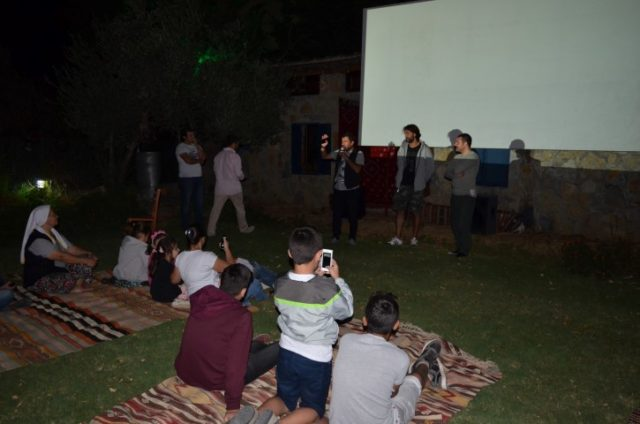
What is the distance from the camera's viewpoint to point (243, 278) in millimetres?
3643

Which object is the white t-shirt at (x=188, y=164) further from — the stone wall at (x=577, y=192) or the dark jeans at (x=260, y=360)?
the stone wall at (x=577, y=192)

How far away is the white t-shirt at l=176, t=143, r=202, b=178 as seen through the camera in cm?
888

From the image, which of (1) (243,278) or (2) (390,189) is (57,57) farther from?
(1) (243,278)

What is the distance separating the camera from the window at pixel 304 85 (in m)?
13.2

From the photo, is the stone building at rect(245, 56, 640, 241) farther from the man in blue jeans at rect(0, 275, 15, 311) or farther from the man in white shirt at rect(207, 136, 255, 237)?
the man in blue jeans at rect(0, 275, 15, 311)

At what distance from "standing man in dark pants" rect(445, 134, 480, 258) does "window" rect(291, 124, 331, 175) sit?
6120 mm

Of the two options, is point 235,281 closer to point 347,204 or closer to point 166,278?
point 166,278

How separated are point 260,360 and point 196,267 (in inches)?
47.2

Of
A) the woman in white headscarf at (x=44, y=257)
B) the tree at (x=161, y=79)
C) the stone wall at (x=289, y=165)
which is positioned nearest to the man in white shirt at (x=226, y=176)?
the tree at (x=161, y=79)

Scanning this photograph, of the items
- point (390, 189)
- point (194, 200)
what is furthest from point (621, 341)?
point (390, 189)

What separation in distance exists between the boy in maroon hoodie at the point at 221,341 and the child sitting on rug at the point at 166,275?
1946 mm

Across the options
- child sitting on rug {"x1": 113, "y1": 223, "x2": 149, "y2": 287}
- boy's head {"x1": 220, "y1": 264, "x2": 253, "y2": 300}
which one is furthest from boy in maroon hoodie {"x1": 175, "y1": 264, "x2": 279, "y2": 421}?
child sitting on rug {"x1": 113, "y1": 223, "x2": 149, "y2": 287}

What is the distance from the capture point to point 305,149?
537 inches

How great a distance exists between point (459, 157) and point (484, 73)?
1.31 metres
